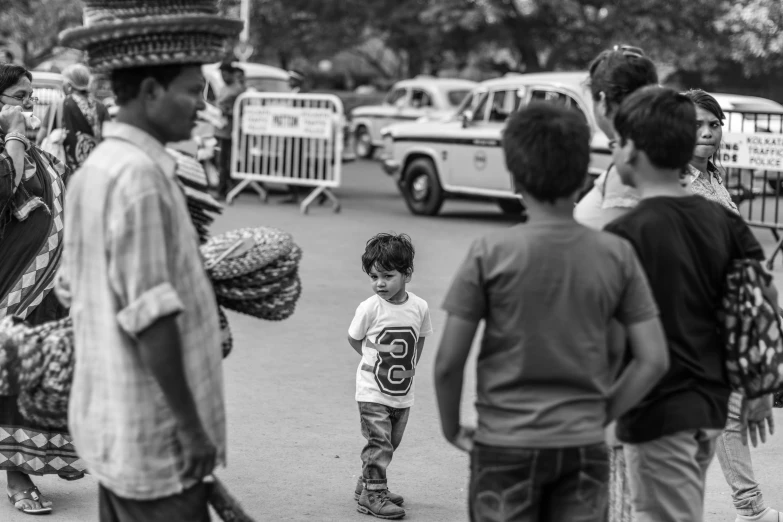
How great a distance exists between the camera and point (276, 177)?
1611 centimetres

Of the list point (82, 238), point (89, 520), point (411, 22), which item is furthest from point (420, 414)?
point (411, 22)

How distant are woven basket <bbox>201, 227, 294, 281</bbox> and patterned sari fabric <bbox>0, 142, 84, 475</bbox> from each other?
7.21 ft

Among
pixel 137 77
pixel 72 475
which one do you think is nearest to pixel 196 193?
pixel 137 77

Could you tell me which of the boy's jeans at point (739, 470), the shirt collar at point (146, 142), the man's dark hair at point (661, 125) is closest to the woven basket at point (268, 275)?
the shirt collar at point (146, 142)

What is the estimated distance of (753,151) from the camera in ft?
40.2

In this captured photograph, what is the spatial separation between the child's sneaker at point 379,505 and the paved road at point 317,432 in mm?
54

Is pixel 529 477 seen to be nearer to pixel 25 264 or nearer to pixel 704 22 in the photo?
pixel 25 264

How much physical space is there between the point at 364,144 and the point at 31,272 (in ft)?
67.7

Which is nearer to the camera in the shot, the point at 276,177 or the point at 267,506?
the point at 267,506

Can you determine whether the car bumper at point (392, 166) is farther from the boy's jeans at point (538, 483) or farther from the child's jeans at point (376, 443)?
the boy's jeans at point (538, 483)

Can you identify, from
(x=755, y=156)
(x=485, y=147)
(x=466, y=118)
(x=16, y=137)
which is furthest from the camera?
(x=466, y=118)

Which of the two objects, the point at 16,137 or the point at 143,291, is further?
the point at 16,137

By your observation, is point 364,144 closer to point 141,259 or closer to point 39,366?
point 39,366

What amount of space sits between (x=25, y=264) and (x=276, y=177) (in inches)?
428
